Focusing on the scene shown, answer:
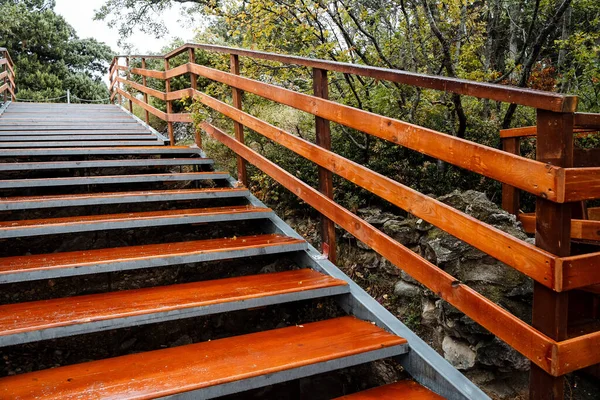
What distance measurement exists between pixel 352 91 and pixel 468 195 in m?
2.01

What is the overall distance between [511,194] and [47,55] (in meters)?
21.4

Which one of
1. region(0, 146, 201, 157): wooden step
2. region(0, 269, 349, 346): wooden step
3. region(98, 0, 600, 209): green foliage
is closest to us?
region(0, 269, 349, 346): wooden step

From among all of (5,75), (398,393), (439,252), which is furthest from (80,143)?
(5,75)

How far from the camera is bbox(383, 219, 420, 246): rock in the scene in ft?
12.3

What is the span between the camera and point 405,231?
3.79 metres

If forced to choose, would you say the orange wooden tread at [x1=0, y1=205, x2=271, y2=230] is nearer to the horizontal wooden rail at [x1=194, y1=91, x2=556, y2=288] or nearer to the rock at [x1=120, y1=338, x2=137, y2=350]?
the horizontal wooden rail at [x1=194, y1=91, x2=556, y2=288]

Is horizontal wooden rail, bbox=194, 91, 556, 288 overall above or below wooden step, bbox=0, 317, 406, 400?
above

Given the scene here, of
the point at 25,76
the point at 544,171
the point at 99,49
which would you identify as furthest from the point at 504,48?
the point at 99,49

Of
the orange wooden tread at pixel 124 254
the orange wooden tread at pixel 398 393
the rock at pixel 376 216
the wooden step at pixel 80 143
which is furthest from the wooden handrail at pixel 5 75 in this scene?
the orange wooden tread at pixel 398 393

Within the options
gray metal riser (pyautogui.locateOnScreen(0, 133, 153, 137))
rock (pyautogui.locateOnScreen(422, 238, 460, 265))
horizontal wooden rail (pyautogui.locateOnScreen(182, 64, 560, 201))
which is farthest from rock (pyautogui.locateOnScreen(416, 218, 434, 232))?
gray metal riser (pyautogui.locateOnScreen(0, 133, 153, 137))

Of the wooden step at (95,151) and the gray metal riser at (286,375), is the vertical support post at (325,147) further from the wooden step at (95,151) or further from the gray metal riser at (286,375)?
the wooden step at (95,151)

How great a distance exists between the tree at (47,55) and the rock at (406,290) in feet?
57.8

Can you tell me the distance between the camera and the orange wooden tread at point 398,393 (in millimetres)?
1916

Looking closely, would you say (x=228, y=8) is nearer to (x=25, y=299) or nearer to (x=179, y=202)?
(x=179, y=202)
